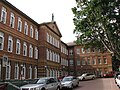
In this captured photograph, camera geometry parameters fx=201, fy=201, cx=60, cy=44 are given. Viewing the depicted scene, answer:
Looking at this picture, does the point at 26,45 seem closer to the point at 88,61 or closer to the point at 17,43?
the point at 17,43

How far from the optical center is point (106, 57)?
6750 centimetres

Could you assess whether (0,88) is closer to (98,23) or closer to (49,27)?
(98,23)

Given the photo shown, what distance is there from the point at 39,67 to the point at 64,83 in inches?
598

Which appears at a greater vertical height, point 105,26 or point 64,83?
point 105,26

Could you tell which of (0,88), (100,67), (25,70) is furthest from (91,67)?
(0,88)

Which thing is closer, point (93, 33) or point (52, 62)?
point (93, 33)

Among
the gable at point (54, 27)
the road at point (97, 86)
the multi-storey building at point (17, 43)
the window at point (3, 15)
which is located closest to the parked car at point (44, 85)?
the road at point (97, 86)

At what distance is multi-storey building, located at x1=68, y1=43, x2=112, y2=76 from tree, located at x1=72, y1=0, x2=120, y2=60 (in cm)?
3925

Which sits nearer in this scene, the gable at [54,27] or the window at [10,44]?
the window at [10,44]

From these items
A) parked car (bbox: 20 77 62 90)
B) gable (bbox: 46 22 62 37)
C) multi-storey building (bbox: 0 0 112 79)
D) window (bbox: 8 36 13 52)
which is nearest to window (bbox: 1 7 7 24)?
multi-storey building (bbox: 0 0 112 79)

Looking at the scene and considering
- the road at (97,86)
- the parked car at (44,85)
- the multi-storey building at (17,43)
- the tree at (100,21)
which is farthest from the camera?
the multi-storey building at (17,43)

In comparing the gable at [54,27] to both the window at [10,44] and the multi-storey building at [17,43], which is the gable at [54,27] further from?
the window at [10,44]

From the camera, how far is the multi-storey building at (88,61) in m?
66.8

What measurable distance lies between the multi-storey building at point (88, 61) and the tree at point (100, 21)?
3925 centimetres
